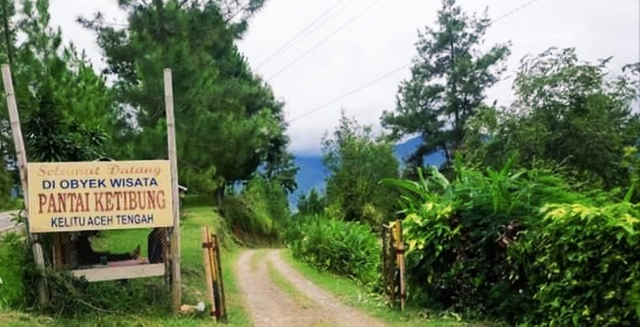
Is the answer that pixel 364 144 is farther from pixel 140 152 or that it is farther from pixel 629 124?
pixel 140 152

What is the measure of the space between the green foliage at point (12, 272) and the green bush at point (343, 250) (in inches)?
354

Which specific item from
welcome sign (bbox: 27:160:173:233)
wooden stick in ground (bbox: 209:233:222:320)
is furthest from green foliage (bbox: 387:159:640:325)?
welcome sign (bbox: 27:160:173:233)

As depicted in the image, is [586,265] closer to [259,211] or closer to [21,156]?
[21,156]

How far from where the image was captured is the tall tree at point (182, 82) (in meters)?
11.6

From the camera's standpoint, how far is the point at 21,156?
26.2 feet

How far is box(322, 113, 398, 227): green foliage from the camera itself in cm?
2888

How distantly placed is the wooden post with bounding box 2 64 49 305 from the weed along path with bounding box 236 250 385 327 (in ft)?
8.97

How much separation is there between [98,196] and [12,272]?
142cm

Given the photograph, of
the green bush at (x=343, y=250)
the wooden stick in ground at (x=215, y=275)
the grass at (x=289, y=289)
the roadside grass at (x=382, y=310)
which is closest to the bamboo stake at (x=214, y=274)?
the wooden stick in ground at (x=215, y=275)

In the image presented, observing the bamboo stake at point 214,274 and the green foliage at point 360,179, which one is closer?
the bamboo stake at point 214,274

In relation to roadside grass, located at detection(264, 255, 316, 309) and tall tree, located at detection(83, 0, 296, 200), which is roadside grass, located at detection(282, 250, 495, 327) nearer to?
roadside grass, located at detection(264, 255, 316, 309)

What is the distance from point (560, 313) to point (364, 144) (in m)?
25.6

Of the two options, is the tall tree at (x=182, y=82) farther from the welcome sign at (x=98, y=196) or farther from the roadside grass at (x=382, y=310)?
the roadside grass at (x=382, y=310)

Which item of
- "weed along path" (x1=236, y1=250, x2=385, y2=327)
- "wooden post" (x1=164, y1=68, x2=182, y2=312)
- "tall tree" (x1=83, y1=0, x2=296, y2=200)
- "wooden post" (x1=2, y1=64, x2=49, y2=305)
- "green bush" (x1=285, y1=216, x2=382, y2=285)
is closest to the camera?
"wooden post" (x1=2, y1=64, x2=49, y2=305)
